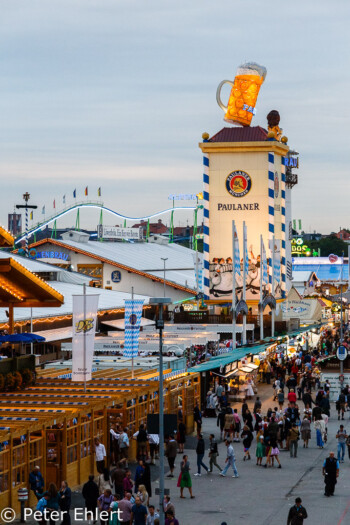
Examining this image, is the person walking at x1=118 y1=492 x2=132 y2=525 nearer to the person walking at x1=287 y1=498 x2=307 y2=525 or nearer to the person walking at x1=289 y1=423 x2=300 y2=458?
the person walking at x1=287 y1=498 x2=307 y2=525

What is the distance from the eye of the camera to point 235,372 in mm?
44594

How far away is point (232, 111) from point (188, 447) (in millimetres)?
48039

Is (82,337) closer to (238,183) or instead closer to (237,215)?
(237,215)

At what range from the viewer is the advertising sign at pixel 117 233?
101 m

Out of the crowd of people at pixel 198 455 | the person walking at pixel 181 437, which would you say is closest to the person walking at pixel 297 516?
the crowd of people at pixel 198 455

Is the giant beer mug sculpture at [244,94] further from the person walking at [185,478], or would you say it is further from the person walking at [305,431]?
the person walking at [185,478]

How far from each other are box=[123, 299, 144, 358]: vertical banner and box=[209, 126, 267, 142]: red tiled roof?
42.7m

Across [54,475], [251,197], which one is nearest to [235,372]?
[54,475]

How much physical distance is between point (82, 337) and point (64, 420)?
4601 millimetres

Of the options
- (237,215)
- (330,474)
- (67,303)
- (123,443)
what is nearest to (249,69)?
(237,215)

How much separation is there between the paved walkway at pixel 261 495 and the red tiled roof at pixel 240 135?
1839 inches

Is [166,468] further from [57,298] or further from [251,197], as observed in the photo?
[251,197]

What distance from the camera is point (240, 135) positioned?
76.6 meters

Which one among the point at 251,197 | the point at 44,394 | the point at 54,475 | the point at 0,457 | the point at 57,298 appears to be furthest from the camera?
the point at 251,197
